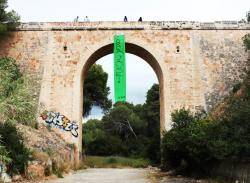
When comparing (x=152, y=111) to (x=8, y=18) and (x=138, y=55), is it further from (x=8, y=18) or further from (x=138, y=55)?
(x=8, y=18)

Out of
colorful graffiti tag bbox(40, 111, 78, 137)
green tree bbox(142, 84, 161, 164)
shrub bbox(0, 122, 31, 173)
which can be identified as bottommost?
shrub bbox(0, 122, 31, 173)

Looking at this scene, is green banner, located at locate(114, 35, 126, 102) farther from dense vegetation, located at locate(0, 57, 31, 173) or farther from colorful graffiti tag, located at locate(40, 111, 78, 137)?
dense vegetation, located at locate(0, 57, 31, 173)

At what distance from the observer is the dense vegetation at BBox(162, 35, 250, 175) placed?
11766 millimetres

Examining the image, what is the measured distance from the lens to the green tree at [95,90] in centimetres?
3878

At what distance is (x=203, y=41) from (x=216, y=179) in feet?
39.8

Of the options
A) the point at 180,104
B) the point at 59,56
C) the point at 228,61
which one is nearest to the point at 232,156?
the point at 180,104

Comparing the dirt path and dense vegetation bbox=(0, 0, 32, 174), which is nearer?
dense vegetation bbox=(0, 0, 32, 174)

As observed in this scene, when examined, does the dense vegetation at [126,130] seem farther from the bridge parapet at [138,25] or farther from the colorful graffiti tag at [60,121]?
the bridge parapet at [138,25]

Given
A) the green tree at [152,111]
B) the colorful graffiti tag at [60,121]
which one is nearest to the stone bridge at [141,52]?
the colorful graffiti tag at [60,121]

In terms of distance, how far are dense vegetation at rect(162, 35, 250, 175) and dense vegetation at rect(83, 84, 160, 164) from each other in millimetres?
23632

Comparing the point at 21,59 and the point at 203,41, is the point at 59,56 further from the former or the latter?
the point at 203,41

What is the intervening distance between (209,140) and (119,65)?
11.0 m

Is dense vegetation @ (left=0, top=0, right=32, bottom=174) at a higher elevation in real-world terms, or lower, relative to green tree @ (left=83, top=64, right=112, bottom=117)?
lower

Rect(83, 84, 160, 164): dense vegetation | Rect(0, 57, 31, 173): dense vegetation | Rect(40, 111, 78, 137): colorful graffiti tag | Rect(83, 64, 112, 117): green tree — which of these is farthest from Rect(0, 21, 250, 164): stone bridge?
Rect(83, 84, 160, 164): dense vegetation
